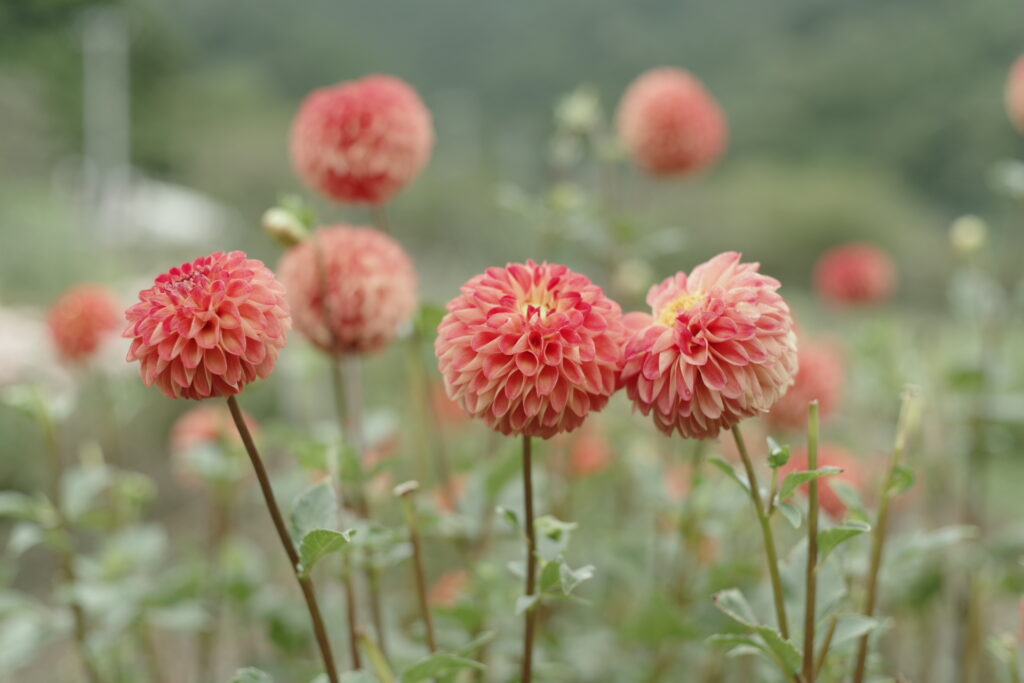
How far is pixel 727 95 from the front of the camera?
406 inches

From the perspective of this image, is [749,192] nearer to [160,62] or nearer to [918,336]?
[918,336]

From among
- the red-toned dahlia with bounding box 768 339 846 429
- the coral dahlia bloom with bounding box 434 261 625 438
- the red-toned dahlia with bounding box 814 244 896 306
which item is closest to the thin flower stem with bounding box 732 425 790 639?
the coral dahlia bloom with bounding box 434 261 625 438

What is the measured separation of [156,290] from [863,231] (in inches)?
357

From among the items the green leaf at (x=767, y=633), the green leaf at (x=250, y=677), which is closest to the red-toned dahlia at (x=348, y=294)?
the green leaf at (x=250, y=677)

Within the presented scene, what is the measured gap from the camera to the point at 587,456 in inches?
64.9

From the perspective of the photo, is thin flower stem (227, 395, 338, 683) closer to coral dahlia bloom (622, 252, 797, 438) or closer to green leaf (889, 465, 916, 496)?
coral dahlia bloom (622, 252, 797, 438)

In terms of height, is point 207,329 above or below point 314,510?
above

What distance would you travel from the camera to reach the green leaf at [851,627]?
2.32 feet

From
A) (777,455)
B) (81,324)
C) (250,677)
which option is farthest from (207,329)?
(81,324)

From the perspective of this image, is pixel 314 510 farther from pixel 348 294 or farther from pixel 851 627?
pixel 851 627

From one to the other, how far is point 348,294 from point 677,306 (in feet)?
1.40

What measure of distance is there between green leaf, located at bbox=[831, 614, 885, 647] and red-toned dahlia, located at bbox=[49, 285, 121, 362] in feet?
4.18

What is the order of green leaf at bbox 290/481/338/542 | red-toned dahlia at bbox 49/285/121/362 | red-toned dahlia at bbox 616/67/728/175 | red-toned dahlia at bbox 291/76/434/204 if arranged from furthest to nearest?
red-toned dahlia at bbox 616/67/728/175, red-toned dahlia at bbox 49/285/121/362, red-toned dahlia at bbox 291/76/434/204, green leaf at bbox 290/481/338/542

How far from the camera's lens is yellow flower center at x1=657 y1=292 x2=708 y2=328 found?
63 centimetres
